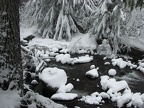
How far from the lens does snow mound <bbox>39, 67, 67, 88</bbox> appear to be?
6.05 m

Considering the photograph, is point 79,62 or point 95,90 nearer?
point 95,90

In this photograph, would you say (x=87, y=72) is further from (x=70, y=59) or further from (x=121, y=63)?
(x=121, y=63)

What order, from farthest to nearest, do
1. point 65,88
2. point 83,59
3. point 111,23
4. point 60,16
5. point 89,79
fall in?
1. point 60,16
2. point 111,23
3. point 83,59
4. point 89,79
5. point 65,88

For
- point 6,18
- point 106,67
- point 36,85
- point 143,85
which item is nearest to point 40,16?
point 106,67

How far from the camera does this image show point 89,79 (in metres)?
6.83

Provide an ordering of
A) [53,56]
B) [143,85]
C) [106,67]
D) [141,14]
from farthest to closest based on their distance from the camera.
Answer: [141,14], [53,56], [106,67], [143,85]

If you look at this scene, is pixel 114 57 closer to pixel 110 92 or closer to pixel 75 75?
pixel 75 75

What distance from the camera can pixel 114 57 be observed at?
8656 millimetres

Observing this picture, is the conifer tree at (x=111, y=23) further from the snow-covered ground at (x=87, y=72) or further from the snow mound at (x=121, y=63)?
the snow mound at (x=121, y=63)

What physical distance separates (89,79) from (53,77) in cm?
122

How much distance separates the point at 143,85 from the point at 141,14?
14.1ft

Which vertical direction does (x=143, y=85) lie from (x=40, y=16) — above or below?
below

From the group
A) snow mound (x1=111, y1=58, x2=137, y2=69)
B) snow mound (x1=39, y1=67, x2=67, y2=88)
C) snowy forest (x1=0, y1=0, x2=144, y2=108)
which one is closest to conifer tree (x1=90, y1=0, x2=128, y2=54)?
snowy forest (x1=0, y1=0, x2=144, y2=108)

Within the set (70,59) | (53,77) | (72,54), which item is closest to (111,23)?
(72,54)
